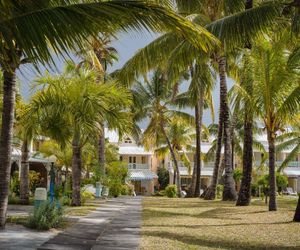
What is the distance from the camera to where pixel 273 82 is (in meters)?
16.3

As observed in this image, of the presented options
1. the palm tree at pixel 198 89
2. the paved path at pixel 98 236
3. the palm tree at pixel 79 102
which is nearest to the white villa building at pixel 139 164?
the palm tree at pixel 198 89

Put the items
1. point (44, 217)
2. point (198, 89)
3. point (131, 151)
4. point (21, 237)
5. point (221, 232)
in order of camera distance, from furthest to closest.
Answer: point (131, 151) < point (198, 89) < point (221, 232) < point (44, 217) < point (21, 237)

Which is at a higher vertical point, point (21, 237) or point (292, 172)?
point (292, 172)

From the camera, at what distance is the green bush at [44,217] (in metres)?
10.7

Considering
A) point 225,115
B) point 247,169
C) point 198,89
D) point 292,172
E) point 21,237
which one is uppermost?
point 198,89

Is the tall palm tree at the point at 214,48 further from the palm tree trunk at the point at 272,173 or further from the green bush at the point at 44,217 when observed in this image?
the green bush at the point at 44,217

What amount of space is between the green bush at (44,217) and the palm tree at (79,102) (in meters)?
5.10

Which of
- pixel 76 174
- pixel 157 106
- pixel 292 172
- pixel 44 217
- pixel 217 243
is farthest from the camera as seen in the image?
pixel 292 172

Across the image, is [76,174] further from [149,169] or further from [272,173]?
[149,169]

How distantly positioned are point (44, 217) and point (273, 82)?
8955mm

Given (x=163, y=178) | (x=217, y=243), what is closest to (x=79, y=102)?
(x=217, y=243)

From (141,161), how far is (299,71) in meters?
47.8

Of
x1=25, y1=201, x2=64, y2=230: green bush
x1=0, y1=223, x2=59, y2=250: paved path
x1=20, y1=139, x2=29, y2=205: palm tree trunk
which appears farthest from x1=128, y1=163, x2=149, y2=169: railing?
x1=0, y1=223, x2=59, y2=250: paved path

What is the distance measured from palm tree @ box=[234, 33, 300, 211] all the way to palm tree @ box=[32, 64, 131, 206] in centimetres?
442
